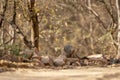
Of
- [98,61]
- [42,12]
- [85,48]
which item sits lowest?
[85,48]

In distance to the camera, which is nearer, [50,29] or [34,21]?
[34,21]

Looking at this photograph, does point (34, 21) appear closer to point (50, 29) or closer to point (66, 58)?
point (66, 58)

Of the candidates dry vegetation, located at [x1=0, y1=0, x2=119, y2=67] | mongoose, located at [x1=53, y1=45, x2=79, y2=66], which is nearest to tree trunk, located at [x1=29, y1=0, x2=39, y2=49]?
dry vegetation, located at [x1=0, y1=0, x2=119, y2=67]

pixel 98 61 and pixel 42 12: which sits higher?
pixel 42 12

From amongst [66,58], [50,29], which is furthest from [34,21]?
[50,29]

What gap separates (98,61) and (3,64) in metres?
2.66

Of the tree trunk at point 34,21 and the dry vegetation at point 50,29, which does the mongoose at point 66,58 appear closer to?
the dry vegetation at point 50,29

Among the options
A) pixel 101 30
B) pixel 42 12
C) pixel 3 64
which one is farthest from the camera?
pixel 101 30

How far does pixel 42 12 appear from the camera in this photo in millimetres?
12711

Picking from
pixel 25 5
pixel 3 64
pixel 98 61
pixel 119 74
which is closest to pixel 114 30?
pixel 25 5

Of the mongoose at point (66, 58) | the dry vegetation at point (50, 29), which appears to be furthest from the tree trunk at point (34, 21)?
the mongoose at point (66, 58)

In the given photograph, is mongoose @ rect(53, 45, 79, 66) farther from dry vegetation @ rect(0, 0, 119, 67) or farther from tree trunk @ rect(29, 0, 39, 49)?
tree trunk @ rect(29, 0, 39, 49)

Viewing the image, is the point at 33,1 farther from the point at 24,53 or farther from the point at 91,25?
the point at 91,25

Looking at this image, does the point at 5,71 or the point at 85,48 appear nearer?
the point at 5,71
